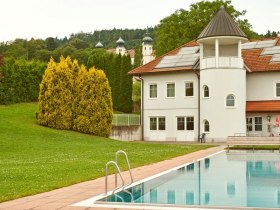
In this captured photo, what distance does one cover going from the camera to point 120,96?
157 ft

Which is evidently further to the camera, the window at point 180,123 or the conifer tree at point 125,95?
the conifer tree at point 125,95

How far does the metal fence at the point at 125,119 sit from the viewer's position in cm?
3570

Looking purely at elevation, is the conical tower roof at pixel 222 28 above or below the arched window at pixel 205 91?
above

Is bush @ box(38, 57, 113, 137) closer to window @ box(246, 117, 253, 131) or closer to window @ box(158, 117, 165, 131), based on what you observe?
window @ box(158, 117, 165, 131)

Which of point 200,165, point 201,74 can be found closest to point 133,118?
point 201,74

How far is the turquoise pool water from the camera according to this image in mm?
8969

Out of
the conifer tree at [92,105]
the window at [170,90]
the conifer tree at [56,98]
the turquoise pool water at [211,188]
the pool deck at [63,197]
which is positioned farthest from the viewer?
the window at [170,90]

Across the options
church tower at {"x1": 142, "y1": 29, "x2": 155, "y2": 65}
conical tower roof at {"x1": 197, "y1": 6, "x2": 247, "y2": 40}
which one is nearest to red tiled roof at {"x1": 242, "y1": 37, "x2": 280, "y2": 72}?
conical tower roof at {"x1": 197, "y1": 6, "x2": 247, "y2": 40}

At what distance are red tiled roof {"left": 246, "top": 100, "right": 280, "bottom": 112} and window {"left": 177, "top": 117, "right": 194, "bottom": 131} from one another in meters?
4.72

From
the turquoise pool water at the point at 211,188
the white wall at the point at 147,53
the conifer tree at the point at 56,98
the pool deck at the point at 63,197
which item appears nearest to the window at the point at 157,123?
the conifer tree at the point at 56,98

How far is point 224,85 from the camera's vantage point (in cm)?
3325

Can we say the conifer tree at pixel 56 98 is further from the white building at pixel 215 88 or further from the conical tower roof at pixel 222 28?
the conical tower roof at pixel 222 28

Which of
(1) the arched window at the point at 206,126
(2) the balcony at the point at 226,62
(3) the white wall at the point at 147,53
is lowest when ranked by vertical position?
(1) the arched window at the point at 206,126

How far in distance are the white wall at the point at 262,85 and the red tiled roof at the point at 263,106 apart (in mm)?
470
